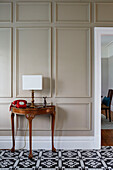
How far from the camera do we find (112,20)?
9.41ft

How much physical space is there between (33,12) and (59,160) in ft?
8.12

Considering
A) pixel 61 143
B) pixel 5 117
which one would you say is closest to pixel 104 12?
pixel 61 143

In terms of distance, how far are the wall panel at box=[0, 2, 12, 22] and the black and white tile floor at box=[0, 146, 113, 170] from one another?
89.7 inches

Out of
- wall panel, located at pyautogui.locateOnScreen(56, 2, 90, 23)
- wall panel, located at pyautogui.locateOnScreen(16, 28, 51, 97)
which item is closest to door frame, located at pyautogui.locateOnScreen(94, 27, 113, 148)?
wall panel, located at pyautogui.locateOnScreen(56, 2, 90, 23)

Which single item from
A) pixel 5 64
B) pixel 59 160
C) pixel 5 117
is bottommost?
pixel 59 160

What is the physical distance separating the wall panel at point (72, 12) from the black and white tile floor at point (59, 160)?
2.25 meters

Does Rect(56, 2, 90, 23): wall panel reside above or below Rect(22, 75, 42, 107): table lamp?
above

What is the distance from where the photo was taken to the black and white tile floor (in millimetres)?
2271

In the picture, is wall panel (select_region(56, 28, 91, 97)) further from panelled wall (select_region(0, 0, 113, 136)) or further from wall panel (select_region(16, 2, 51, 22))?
wall panel (select_region(16, 2, 51, 22))

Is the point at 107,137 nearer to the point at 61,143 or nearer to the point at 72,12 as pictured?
the point at 61,143

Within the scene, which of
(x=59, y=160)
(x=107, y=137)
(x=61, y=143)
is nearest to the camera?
(x=59, y=160)

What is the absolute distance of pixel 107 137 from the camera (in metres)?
3.42

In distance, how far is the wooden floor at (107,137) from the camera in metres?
3.08

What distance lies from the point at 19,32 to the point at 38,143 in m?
1.97
